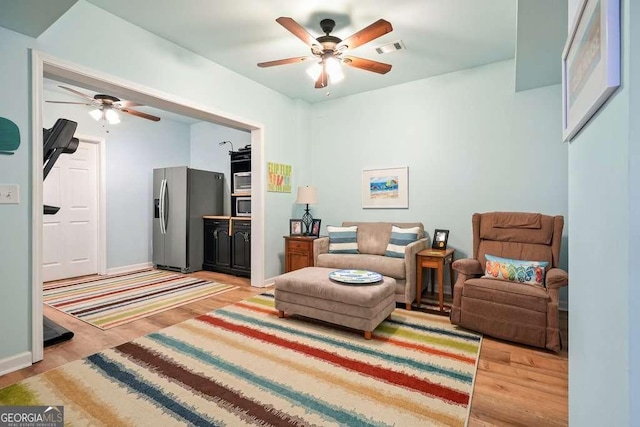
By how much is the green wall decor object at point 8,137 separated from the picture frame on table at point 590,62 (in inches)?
118

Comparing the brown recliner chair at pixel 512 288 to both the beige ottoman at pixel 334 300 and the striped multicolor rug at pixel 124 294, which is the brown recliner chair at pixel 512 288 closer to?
the beige ottoman at pixel 334 300

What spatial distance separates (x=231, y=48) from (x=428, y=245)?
314 cm

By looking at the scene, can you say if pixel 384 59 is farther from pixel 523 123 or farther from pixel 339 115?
pixel 523 123

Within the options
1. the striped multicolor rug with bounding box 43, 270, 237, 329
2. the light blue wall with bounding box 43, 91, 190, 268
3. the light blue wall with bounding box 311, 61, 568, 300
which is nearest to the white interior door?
the light blue wall with bounding box 43, 91, 190, 268

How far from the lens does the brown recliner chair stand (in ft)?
7.52

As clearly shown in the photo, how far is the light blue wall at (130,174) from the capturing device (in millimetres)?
4891

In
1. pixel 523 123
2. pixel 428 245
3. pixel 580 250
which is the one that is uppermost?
pixel 523 123

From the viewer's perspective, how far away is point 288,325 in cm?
276

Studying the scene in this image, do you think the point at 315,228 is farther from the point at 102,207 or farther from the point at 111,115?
the point at 102,207

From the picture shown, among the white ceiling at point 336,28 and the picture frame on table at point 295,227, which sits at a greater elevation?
the white ceiling at point 336,28

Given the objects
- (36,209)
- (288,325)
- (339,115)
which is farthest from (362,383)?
(339,115)

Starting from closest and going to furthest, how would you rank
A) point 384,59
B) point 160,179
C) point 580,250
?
point 580,250 < point 384,59 < point 160,179

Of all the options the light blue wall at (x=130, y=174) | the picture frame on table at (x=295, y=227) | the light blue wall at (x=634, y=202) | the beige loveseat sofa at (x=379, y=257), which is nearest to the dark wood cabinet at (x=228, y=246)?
the picture frame on table at (x=295, y=227)

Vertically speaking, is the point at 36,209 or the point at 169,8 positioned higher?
the point at 169,8
